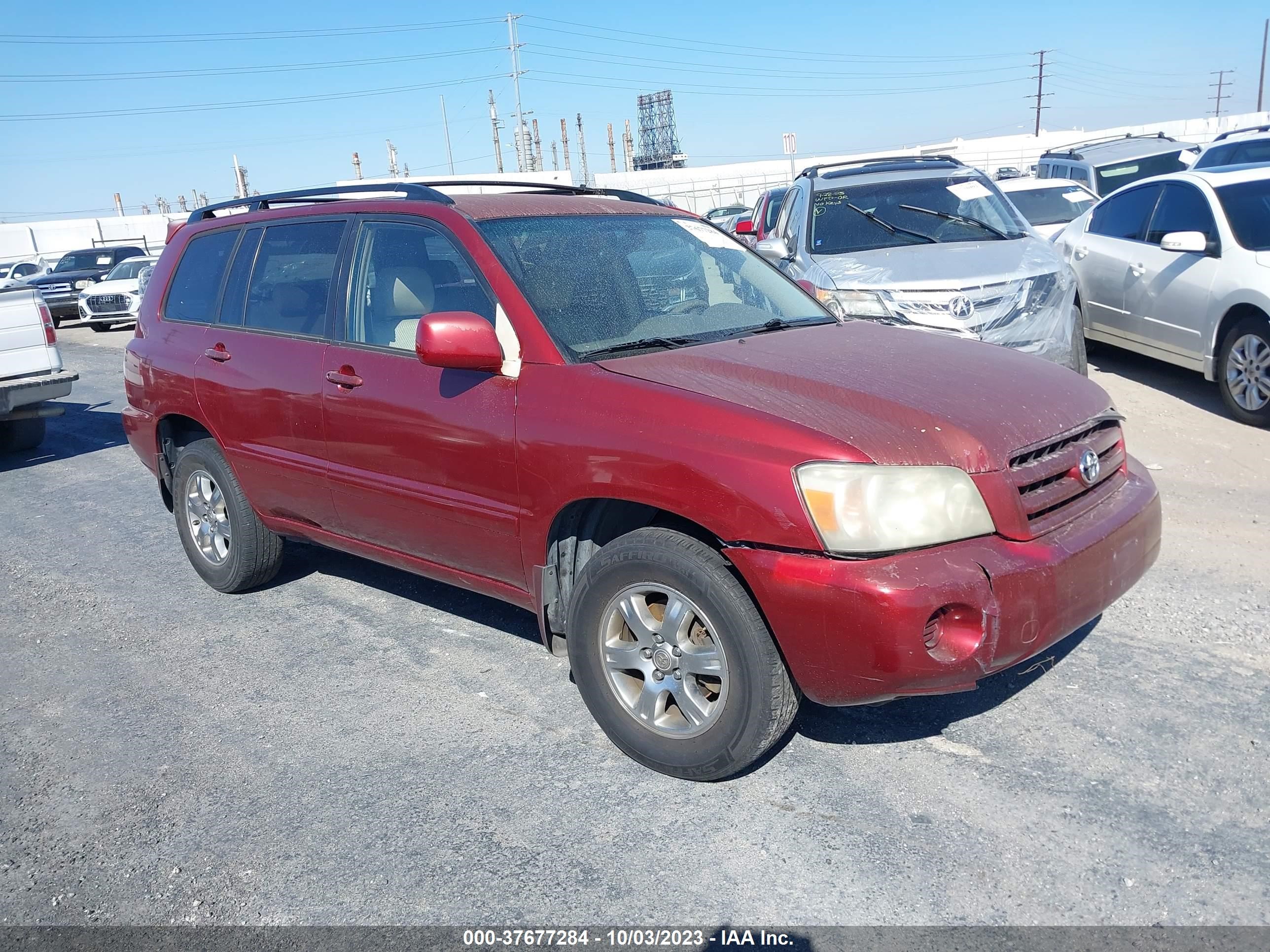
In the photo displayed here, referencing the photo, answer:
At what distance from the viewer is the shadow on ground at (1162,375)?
810 cm

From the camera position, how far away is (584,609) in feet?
11.3

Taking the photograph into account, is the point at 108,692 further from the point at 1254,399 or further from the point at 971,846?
the point at 1254,399

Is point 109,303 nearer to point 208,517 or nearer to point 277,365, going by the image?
point 208,517

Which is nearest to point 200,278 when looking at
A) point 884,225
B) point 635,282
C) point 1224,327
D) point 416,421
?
point 416,421

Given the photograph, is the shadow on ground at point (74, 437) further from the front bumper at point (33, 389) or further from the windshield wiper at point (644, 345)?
the windshield wiper at point (644, 345)

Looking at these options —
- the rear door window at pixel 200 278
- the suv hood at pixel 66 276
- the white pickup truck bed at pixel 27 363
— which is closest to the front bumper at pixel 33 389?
the white pickup truck bed at pixel 27 363

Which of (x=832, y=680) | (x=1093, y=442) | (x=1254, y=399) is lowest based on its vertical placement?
(x=1254, y=399)

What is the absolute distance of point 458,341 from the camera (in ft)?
11.6

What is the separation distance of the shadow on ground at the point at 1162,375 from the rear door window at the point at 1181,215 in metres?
1.15

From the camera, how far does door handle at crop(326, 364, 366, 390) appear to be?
413cm

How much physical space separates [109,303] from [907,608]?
20.9 m

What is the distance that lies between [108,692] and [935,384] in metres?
3.46

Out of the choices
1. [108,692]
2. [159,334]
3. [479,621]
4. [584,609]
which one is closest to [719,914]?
[584,609]

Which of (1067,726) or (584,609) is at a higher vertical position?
(584,609)
